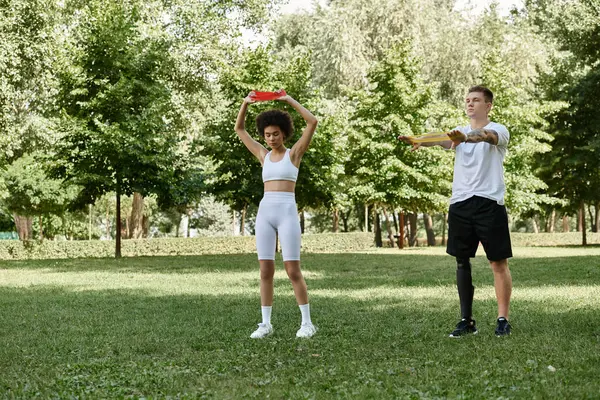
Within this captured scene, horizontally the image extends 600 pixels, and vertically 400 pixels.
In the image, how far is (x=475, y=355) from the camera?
551 centimetres

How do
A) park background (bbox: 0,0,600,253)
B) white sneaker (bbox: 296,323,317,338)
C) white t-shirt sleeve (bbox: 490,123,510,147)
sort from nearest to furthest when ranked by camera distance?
white t-shirt sleeve (bbox: 490,123,510,147), white sneaker (bbox: 296,323,317,338), park background (bbox: 0,0,600,253)

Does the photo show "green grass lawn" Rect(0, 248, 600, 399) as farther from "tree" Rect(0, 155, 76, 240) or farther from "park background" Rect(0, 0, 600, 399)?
"tree" Rect(0, 155, 76, 240)

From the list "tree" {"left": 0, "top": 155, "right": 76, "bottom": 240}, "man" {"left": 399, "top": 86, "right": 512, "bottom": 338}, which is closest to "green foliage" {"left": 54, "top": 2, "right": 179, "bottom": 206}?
"tree" {"left": 0, "top": 155, "right": 76, "bottom": 240}

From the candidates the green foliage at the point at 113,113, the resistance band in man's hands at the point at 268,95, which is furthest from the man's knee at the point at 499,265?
the green foliage at the point at 113,113

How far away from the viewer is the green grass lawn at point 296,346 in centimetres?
450

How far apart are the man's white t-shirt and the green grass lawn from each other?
124cm

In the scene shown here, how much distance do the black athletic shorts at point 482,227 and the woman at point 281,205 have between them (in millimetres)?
1435

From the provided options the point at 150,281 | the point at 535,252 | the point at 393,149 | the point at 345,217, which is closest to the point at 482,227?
the point at 150,281

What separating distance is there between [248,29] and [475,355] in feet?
95.3

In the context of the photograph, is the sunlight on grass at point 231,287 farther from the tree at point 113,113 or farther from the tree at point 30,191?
the tree at point 30,191

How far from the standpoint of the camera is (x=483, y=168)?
6527 millimetres

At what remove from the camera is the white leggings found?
22.2 ft

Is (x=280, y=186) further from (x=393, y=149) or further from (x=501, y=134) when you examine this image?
(x=393, y=149)

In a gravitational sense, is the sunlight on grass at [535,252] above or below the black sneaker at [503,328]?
below
